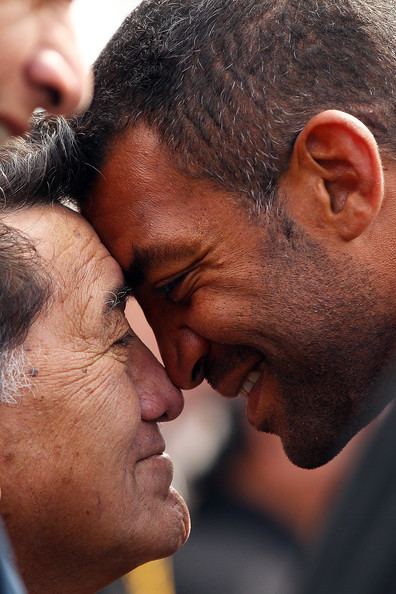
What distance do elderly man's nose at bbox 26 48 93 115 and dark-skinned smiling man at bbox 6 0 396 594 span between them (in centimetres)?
153

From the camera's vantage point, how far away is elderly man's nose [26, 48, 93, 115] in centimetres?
213

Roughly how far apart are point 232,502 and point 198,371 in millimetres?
1937

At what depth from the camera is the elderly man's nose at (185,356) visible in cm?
393

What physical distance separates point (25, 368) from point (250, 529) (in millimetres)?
2419

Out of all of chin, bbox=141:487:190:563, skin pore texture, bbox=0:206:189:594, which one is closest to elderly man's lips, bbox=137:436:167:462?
skin pore texture, bbox=0:206:189:594

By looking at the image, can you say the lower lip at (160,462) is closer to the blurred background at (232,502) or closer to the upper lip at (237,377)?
the upper lip at (237,377)

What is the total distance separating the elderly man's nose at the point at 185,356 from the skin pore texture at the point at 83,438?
0.08 meters

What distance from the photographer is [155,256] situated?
3.84m

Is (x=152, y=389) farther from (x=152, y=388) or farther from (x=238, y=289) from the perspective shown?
(x=238, y=289)

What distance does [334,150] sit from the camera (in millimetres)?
3635

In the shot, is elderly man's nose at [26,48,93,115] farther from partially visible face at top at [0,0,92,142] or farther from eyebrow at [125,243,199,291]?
eyebrow at [125,243,199,291]

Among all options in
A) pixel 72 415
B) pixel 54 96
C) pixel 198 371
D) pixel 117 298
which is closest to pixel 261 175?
pixel 117 298

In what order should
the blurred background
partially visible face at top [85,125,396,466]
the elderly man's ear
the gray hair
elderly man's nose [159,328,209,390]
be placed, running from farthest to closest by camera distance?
the blurred background
elderly man's nose [159,328,209,390]
partially visible face at top [85,125,396,466]
the elderly man's ear
the gray hair

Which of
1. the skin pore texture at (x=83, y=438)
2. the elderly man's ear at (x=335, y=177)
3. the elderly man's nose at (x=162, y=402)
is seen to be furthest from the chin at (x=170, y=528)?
the elderly man's ear at (x=335, y=177)
